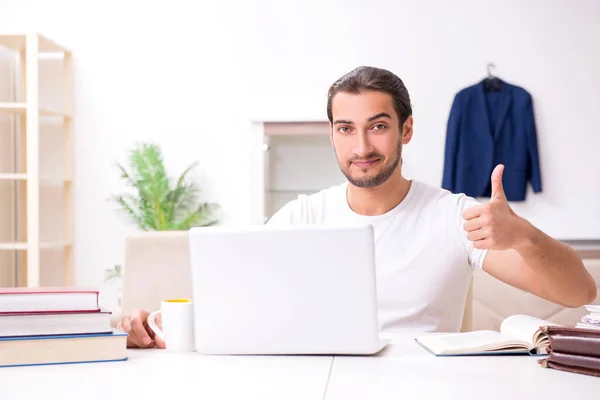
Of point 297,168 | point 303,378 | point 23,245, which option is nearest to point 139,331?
point 303,378

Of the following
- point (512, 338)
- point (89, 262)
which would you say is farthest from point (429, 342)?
point (89, 262)

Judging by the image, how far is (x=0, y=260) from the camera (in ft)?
15.1

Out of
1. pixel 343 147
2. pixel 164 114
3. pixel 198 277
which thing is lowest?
pixel 198 277

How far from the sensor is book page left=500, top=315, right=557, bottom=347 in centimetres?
142

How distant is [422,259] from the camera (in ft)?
6.67

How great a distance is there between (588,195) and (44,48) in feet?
10.9

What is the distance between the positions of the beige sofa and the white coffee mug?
3.14ft

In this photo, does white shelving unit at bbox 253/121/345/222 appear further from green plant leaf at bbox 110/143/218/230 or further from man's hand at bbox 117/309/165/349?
man's hand at bbox 117/309/165/349

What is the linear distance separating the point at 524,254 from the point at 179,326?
0.79 m

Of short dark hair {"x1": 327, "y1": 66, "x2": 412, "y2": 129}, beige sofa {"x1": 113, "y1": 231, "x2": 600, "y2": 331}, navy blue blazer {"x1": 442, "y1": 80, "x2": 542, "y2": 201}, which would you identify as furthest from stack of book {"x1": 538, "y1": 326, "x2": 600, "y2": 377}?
navy blue blazer {"x1": 442, "y1": 80, "x2": 542, "y2": 201}

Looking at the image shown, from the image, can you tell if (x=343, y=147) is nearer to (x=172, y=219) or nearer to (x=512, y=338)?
(x=512, y=338)

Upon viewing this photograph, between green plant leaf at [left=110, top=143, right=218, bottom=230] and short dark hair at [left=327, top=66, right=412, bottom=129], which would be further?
green plant leaf at [left=110, top=143, right=218, bottom=230]

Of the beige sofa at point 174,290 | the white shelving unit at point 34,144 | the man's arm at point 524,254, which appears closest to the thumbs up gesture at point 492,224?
the man's arm at point 524,254

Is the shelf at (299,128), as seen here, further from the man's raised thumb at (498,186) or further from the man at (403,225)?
the man's raised thumb at (498,186)
